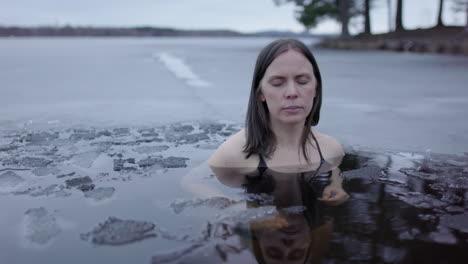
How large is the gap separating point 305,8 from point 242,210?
3509 centimetres

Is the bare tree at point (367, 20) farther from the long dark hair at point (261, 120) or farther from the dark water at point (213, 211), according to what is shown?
the long dark hair at point (261, 120)

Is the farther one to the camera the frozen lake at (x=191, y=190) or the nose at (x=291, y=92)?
the nose at (x=291, y=92)

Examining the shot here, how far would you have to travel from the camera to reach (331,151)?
3.47m

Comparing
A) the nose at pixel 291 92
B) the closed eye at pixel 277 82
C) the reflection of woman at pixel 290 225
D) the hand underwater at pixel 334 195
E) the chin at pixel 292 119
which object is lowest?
the hand underwater at pixel 334 195

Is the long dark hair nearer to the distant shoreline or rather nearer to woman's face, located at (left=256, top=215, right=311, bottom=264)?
woman's face, located at (left=256, top=215, right=311, bottom=264)

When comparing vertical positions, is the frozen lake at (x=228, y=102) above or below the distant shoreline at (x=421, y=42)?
above

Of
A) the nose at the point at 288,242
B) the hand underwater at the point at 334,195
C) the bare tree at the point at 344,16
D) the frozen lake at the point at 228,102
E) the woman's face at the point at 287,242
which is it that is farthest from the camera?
the bare tree at the point at 344,16

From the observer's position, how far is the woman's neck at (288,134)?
3.12 metres

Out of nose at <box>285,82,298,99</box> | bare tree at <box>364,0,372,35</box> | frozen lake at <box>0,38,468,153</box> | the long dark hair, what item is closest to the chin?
A: nose at <box>285,82,298,99</box>

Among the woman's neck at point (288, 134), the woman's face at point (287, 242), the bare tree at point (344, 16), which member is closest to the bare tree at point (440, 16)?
the bare tree at point (344, 16)

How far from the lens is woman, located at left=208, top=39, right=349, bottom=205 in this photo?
9.37 ft

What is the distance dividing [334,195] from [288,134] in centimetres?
59

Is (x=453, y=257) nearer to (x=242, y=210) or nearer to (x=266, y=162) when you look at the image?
(x=242, y=210)

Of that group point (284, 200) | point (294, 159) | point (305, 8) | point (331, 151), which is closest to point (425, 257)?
point (284, 200)
